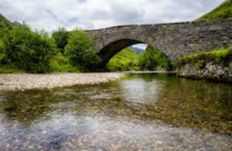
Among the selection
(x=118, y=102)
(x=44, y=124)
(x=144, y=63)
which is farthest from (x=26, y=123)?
(x=144, y=63)

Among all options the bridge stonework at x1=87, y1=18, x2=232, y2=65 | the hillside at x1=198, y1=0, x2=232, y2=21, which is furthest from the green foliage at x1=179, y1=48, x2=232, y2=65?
the hillside at x1=198, y1=0, x2=232, y2=21

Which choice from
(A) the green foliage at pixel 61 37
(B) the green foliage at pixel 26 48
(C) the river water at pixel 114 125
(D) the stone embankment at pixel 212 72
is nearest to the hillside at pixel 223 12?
(A) the green foliage at pixel 61 37

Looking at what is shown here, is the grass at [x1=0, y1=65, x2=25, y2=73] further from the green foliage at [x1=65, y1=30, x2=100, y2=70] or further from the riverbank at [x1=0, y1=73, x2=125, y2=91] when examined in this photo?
the green foliage at [x1=65, y1=30, x2=100, y2=70]

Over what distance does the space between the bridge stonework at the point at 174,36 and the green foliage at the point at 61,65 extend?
622 centimetres

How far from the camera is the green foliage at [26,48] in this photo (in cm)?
3644

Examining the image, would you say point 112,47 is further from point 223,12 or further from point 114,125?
point 114,125

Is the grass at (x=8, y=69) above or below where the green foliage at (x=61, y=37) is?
below

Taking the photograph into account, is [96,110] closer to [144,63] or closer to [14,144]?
[14,144]

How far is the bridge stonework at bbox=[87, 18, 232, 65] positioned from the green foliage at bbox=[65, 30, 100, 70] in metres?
3.10

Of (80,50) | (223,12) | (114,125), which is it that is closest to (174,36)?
(80,50)

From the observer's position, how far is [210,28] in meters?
35.6

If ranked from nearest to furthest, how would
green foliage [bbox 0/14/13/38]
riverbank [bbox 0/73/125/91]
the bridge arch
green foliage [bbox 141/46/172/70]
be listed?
riverbank [bbox 0/73/125/91] < green foliage [bbox 0/14/13/38] < the bridge arch < green foliage [bbox 141/46/172/70]

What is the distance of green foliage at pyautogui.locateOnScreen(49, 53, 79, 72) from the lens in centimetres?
4416

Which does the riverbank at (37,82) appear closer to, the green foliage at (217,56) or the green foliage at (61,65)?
the green foliage at (217,56)
